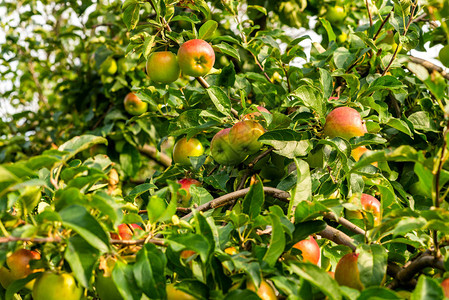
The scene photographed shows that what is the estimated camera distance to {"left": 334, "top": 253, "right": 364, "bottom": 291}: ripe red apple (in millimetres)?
825

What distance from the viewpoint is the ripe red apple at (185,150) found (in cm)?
147

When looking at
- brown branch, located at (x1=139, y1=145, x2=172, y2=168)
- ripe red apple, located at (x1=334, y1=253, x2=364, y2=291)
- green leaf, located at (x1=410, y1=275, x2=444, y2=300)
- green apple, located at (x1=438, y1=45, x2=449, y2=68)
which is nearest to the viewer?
green leaf, located at (x1=410, y1=275, x2=444, y2=300)

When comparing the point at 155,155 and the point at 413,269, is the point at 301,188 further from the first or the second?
the point at 155,155

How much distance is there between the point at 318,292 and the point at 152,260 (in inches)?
11.2

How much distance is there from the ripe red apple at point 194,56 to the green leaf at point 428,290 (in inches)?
34.8

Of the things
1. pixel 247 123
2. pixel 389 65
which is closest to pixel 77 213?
pixel 247 123

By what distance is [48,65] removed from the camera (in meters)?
3.53

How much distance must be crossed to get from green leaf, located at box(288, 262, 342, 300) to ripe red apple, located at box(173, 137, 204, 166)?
793mm

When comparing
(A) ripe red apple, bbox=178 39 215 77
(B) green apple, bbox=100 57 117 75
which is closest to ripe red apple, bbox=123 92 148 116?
(B) green apple, bbox=100 57 117 75

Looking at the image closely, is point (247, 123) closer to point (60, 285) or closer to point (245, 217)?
point (245, 217)

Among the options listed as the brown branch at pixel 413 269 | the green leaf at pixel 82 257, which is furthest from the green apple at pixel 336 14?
the green leaf at pixel 82 257

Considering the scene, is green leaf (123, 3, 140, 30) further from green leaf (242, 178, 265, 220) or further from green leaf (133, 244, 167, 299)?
green leaf (133, 244, 167, 299)

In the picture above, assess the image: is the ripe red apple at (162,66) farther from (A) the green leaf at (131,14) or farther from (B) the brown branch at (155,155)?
(B) the brown branch at (155,155)

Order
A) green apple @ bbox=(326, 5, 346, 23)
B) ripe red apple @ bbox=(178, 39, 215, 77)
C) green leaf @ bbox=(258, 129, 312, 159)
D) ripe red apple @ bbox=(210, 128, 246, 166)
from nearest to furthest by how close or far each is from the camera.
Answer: green leaf @ bbox=(258, 129, 312, 159), ripe red apple @ bbox=(210, 128, 246, 166), ripe red apple @ bbox=(178, 39, 215, 77), green apple @ bbox=(326, 5, 346, 23)
